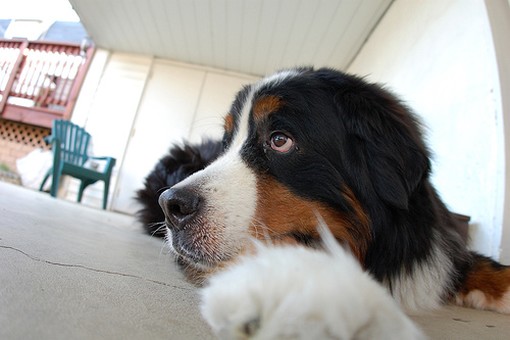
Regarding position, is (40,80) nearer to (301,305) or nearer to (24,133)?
(24,133)

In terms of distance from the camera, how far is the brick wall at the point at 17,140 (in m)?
7.10

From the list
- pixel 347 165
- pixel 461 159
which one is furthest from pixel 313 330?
pixel 461 159

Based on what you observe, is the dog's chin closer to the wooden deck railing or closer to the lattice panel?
the wooden deck railing

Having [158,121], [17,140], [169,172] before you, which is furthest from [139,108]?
[169,172]

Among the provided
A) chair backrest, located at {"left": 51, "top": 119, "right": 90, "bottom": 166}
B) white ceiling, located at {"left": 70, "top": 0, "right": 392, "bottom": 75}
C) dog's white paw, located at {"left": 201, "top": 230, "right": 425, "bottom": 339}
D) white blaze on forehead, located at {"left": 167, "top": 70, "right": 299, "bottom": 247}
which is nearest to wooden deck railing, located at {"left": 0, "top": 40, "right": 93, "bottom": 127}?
white ceiling, located at {"left": 70, "top": 0, "right": 392, "bottom": 75}

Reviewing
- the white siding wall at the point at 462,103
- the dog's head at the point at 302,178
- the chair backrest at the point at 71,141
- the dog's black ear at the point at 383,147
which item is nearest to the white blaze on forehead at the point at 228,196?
the dog's head at the point at 302,178

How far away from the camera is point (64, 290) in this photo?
65cm

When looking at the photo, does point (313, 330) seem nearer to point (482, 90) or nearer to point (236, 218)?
point (236, 218)

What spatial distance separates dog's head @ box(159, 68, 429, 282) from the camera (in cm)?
102

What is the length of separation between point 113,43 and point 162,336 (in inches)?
284

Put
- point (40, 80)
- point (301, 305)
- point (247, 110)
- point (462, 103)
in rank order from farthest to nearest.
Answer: point (40, 80)
point (462, 103)
point (247, 110)
point (301, 305)

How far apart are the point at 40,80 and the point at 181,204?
26.1ft

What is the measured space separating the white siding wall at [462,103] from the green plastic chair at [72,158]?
14.5 ft

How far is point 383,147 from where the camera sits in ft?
3.59
